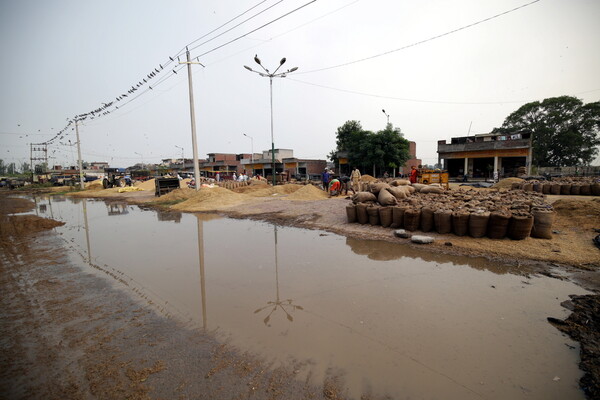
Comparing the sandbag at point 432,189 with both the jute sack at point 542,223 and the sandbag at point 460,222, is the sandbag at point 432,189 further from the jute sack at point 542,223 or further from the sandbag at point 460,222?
the jute sack at point 542,223

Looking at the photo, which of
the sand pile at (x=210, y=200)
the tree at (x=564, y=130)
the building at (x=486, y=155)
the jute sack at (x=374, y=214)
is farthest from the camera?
the tree at (x=564, y=130)

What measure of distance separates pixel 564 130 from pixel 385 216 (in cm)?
4261

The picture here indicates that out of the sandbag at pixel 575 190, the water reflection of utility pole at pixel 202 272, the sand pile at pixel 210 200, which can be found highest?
the sandbag at pixel 575 190

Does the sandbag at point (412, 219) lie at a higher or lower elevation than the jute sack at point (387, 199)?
lower

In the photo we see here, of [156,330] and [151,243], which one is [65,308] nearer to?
[156,330]

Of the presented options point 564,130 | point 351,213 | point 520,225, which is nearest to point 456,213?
point 520,225

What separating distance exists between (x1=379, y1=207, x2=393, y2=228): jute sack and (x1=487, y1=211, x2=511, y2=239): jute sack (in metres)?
2.49

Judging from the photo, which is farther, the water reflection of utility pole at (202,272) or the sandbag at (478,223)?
the sandbag at (478,223)

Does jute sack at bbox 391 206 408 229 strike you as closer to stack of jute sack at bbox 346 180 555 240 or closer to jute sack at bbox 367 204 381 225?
stack of jute sack at bbox 346 180 555 240

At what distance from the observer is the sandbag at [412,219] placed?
7707mm

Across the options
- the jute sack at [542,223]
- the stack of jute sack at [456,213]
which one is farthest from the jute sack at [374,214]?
the jute sack at [542,223]

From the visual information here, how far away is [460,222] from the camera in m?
6.91

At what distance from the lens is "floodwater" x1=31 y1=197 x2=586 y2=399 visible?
2551 mm

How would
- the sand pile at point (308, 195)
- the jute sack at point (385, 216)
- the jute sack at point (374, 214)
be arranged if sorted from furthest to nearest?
1. the sand pile at point (308, 195)
2. the jute sack at point (374, 214)
3. the jute sack at point (385, 216)
